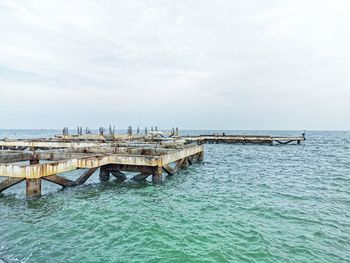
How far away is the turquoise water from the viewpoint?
284 inches

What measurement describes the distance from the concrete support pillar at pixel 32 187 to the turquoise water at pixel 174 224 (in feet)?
1.18

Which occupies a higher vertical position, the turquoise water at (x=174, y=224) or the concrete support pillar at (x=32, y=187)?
the concrete support pillar at (x=32, y=187)

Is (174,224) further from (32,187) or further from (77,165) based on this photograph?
(32,187)

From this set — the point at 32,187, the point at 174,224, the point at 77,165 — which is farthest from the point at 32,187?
the point at 174,224

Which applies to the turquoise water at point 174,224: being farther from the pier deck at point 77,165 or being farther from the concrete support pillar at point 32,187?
the pier deck at point 77,165

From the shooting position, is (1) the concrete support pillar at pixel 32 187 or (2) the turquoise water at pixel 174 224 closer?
(2) the turquoise water at pixel 174 224

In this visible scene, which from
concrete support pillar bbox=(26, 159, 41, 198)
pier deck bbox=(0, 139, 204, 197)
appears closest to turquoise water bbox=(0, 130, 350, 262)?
concrete support pillar bbox=(26, 159, 41, 198)

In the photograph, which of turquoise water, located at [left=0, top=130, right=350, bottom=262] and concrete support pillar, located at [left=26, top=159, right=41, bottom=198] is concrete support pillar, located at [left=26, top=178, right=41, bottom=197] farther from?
turquoise water, located at [left=0, top=130, right=350, bottom=262]

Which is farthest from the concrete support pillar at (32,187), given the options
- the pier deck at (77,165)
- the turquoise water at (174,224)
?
the turquoise water at (174,224)

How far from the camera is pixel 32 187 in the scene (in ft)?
38.5

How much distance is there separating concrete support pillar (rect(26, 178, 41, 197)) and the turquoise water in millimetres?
359

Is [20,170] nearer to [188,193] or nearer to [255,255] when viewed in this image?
[188,193]

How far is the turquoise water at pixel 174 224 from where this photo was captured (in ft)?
23.6

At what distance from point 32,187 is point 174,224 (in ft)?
22.5
